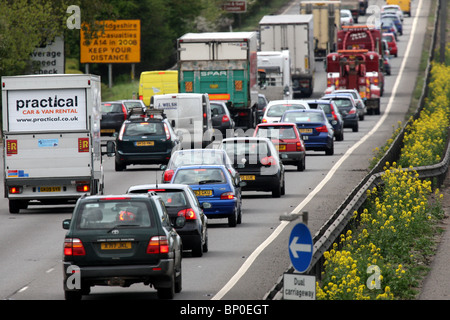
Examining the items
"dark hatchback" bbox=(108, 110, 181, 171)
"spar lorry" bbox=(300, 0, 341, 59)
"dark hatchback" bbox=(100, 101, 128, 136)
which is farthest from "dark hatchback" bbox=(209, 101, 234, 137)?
"spar lorry" bbox=(300, 0, 341, 59)

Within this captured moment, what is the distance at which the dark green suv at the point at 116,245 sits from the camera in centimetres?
1625

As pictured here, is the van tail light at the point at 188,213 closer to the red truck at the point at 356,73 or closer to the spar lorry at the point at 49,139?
the spar lorry at the point at 49,139

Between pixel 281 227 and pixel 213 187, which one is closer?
pixel 213 187

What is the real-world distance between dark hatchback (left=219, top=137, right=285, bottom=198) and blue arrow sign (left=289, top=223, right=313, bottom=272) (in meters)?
16.9

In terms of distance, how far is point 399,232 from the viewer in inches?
A: 862

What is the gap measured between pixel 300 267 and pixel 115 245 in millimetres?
3873

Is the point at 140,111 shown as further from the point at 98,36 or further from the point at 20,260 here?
the point at 98,36

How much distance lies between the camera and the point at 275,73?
63.0 m

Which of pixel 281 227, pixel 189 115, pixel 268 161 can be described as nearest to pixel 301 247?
pixel 281 227

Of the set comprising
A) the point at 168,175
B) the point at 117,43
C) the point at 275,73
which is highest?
the point at 117,43

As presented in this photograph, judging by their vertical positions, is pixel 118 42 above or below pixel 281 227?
above

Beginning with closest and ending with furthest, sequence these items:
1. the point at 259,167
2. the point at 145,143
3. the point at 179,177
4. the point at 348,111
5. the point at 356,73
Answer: the point at 179,177, the point at 259,167, the point at 145,143, the point at 348,111, the point at 356,73

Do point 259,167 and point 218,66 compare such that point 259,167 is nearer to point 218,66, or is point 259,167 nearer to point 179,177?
point 179,177
